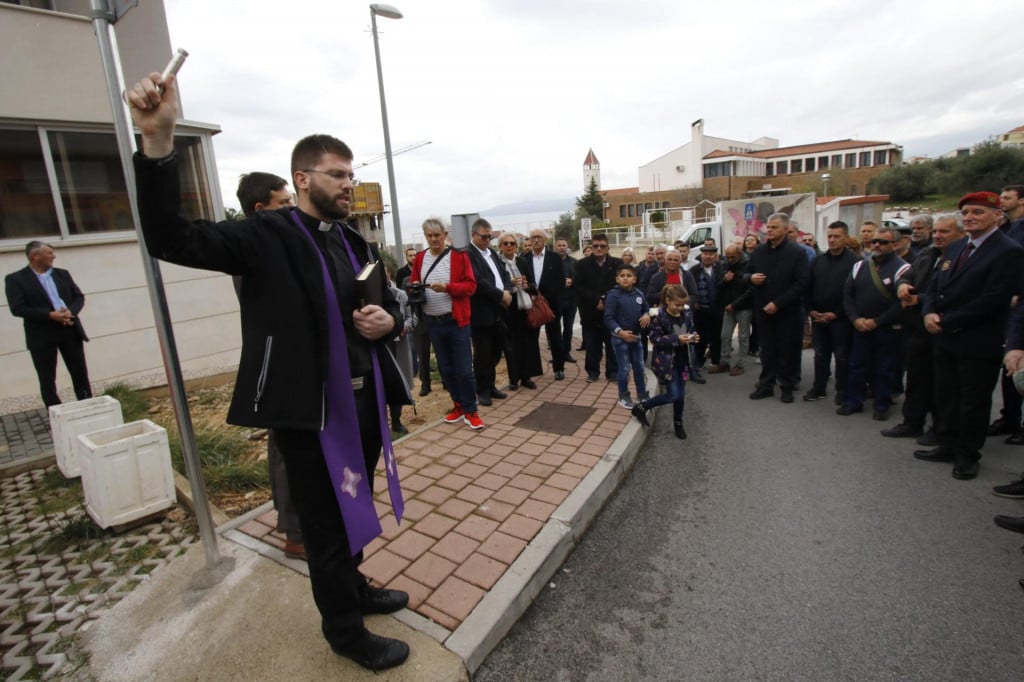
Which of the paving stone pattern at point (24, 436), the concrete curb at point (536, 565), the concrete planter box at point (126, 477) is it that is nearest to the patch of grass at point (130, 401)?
the paving stone pattern at point (24, 436)

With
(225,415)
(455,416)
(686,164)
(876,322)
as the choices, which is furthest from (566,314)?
(686,164)

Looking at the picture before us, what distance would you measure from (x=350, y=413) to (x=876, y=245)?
599cm

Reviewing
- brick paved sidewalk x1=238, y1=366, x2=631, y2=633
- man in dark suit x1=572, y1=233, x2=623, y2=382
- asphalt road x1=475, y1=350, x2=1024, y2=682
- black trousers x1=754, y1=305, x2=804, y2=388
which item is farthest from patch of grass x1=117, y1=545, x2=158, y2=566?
black trousers x1=754, y1=305, x2=804, y2=388

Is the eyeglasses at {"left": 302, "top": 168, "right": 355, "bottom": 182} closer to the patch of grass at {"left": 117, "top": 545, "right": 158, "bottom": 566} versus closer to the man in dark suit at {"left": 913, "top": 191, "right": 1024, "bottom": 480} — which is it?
the patch of grass at {"left": 117, "top": 545, "right": 158, "bottom": 566}

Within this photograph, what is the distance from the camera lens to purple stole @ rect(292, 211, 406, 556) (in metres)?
2.07

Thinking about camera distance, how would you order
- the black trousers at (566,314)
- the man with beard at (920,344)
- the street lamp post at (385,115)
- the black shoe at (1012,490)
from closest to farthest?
1. the black shoe at (1012,490)
2. the man with beard at (920,344)
3. the black trousers at (566,314)
4. the street lamp post at (385,115)

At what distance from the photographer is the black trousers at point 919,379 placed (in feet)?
16.1

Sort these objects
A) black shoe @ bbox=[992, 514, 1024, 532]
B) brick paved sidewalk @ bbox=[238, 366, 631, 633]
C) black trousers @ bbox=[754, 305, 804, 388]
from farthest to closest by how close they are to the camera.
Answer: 1. black trousers @ bbox=[754, 305, 804, 388]
2. black shoe @ bbox=[992, 514, 1024, 532]
3. brick paved sidewalk @ bbox=[238, 366, 631, 633]

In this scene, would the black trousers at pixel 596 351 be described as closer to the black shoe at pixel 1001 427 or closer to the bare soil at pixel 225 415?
the bare soil at pixel 225 415

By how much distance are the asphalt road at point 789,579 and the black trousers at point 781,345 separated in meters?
1.69

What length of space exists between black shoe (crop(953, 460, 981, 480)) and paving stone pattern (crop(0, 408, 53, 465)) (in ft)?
26.5

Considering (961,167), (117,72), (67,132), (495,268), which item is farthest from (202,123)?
(961,167)

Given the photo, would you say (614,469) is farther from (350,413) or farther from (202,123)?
(202,123)

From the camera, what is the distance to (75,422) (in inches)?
168
